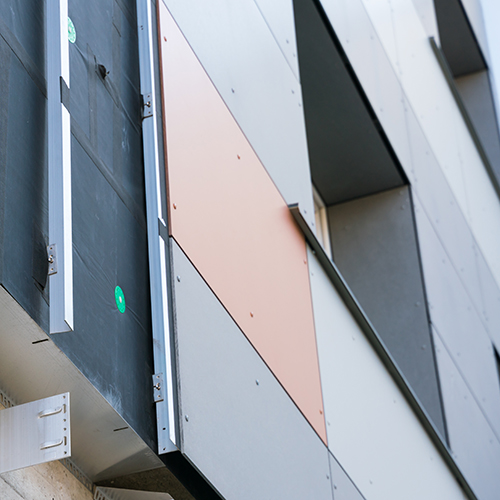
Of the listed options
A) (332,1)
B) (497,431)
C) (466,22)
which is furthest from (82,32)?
(466,22)

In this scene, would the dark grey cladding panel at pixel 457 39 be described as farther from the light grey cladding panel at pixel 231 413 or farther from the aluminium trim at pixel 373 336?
the light grey cladding panel at pixel 231 413

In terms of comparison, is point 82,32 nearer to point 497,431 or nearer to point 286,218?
point 286,218

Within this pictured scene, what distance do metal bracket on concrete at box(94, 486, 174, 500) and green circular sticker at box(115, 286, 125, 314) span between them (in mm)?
521

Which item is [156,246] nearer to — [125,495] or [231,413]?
[231,413]

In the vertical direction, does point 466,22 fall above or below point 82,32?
above

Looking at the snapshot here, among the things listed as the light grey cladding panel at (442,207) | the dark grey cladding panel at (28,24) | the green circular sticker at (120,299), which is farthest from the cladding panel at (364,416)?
the light grey cladding panel at (442,207)

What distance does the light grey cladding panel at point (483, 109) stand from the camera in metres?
11.2

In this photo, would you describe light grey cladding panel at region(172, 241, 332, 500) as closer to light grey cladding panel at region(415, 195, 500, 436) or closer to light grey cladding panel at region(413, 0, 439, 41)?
light grey cladding panel at region(415, 195, 500, 436)

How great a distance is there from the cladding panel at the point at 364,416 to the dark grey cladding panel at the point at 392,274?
4.11 ft

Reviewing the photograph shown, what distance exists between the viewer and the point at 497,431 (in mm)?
7227

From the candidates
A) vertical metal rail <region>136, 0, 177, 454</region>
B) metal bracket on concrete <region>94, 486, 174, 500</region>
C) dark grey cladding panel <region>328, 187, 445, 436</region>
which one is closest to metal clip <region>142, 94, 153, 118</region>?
vertical metal rail <region>136, 0, 177, 454</region>

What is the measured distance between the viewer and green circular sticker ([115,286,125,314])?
7.42ft

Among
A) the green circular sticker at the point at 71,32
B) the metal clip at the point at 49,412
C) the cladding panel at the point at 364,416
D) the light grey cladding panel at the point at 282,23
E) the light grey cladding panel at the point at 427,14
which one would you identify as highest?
the light grey cladding panel at the point at 427,14

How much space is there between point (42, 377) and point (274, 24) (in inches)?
113
